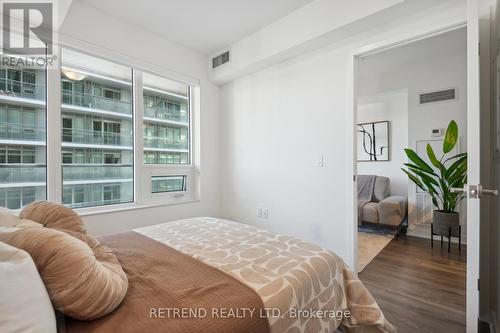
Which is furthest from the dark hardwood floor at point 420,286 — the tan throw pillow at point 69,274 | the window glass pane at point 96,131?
the window glass pane at point 96,131

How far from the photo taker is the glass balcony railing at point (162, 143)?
9.61 ft

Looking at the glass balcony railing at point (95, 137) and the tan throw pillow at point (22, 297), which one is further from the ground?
the glass balcony railing at point (95, 137)

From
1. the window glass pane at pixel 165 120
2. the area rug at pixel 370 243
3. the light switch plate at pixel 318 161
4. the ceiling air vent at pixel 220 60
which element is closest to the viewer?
the light switch plate at pixel 318 161

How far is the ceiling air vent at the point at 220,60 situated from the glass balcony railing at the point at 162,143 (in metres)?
1.12

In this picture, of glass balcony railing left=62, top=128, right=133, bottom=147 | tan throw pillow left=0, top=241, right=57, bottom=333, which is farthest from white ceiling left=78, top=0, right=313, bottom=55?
tan throw pillow left=0, top=241, right=57, bottom=333

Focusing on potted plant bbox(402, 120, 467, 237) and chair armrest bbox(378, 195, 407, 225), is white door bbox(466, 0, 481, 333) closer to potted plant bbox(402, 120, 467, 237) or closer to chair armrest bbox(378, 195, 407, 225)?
potted plant bbox(402, 120, 467, 237)

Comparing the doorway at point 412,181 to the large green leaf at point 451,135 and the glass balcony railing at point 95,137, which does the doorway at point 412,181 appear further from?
the glass balcony railing at point 95,137

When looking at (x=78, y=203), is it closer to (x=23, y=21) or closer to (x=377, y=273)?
(x=23, y=21)

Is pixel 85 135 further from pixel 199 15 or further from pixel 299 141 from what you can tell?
pixel 299 141

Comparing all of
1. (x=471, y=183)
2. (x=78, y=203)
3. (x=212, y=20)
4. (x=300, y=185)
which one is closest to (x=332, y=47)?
(x=212, y=20)

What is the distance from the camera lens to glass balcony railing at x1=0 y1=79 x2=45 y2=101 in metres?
2.08

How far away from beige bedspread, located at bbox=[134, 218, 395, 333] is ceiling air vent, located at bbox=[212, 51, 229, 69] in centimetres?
230

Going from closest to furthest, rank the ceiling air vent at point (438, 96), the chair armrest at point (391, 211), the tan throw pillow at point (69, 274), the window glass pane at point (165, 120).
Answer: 1. the tan throw pillow at point (69, 274)
2. the window glass pane at point (165, 120)
3. the ceiling air vent at point (438, 96)
4. the chair armrest at point (391, 211)

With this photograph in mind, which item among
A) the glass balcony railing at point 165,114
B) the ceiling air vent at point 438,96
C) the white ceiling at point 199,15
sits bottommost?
the glass balcony railing at point 165,114
